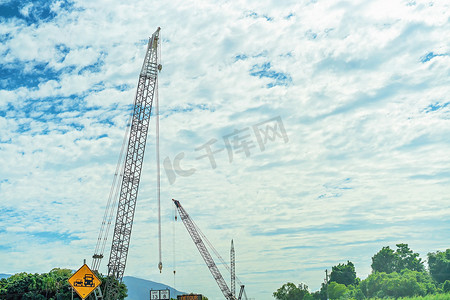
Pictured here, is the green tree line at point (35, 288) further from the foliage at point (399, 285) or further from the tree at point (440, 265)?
the tree at point (440, 265)

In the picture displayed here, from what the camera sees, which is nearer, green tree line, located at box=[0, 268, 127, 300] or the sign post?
green tree line, located at box=[0, 268, 127, 300]

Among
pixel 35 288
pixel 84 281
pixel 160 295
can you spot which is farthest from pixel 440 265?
pixel 84 281

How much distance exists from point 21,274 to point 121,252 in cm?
5131

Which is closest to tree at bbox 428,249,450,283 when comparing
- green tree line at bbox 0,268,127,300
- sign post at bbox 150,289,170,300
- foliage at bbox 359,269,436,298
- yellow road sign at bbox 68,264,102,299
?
foliage at bbox 359,269,436,298

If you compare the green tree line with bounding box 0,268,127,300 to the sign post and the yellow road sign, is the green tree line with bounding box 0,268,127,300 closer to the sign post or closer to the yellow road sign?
the sign post

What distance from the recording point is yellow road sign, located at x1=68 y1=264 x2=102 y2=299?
28.4m

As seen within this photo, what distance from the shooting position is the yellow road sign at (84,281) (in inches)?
1117

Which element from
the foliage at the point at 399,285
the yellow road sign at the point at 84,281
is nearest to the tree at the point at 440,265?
the foliage at the point at 399,285

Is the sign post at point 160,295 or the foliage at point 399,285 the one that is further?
the foliage at point 399,285

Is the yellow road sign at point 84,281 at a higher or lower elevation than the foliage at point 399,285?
higher

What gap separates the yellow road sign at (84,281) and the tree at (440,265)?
18571cm

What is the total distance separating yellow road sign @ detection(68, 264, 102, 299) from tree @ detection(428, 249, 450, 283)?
186 meters

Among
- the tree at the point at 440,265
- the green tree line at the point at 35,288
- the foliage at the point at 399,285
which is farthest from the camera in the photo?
the tree at the point at 440,265

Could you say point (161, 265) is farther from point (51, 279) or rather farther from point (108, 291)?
point (51, 279)
